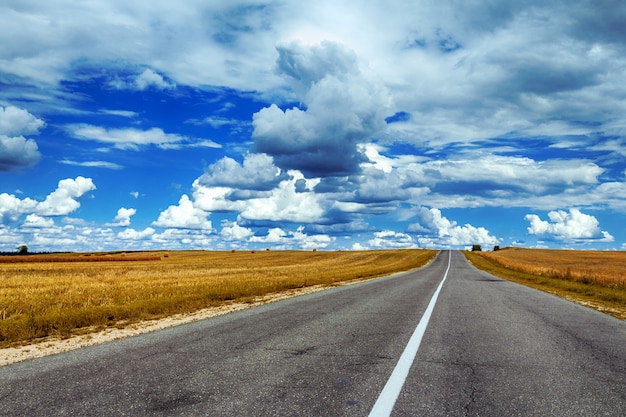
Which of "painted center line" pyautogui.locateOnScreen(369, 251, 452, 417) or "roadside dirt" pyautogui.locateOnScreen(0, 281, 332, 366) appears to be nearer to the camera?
"painted center line" pyautogui.locateOnScreen(369, 251, 452, 417)

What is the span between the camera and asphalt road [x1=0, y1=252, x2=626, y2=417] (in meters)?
4.95

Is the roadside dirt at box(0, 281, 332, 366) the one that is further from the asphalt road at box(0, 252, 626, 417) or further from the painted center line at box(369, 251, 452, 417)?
the painted center line at box(369, 251, 452, 417)

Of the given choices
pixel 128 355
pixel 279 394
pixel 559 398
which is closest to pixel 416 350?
pixel 559 398

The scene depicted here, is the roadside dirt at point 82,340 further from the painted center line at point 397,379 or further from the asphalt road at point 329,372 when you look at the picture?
the painted center line at point 397,379

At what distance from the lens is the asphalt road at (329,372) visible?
16.2ft

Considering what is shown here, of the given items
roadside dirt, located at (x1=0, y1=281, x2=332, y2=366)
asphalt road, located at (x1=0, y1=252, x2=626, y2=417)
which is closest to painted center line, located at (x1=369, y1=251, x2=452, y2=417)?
asphalt road, located at (x1=0, y1=252, x2=626, y2=417)

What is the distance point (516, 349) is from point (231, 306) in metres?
9.93

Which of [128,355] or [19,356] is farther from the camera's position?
[19,356]

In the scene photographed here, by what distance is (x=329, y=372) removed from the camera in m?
6.24

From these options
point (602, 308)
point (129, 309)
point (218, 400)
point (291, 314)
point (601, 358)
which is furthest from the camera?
point (602, 308)

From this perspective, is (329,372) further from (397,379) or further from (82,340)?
(82,340)

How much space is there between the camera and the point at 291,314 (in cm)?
1220

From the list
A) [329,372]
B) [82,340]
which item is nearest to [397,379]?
[329,372]

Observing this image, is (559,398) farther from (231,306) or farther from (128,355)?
(231,306)
